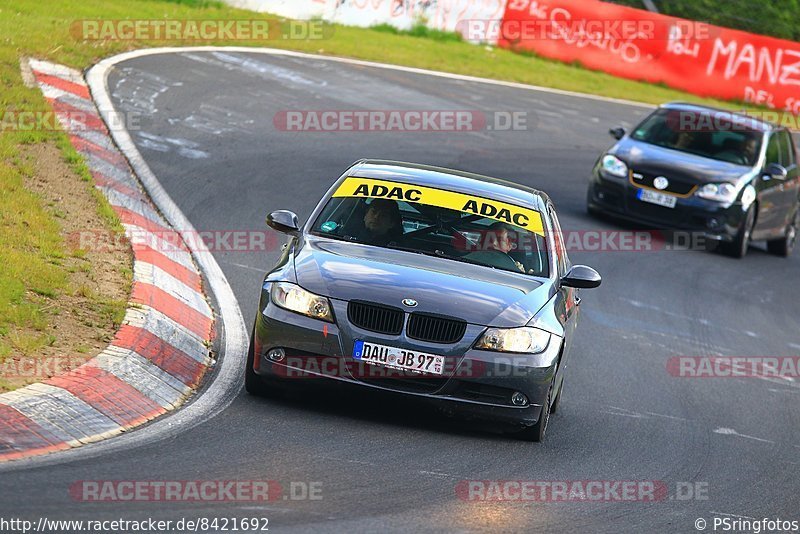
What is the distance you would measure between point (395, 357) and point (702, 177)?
10735 mm

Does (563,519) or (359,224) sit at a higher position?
(359,224)

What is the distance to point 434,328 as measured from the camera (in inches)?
314

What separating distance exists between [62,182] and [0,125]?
4.12 ft

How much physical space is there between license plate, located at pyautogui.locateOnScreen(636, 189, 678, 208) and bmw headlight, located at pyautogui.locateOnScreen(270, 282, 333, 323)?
10.2m

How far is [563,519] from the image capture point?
679 centimetres

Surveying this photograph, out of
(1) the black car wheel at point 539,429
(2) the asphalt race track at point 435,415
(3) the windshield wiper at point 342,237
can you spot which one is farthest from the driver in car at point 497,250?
(2) the asphalt race track at point 435,415

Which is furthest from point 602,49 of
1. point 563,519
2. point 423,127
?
point 563,519

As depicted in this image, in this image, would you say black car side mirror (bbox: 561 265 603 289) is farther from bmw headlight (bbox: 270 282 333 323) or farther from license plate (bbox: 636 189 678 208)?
license plate (bbox: 636 189 678 208)

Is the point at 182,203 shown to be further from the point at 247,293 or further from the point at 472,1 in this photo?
the point at 472,1

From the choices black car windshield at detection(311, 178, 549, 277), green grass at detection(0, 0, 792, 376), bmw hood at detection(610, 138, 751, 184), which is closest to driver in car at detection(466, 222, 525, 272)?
black car windshield at detection(311, 178, 549, 277)

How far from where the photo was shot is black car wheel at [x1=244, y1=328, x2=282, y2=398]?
824cm

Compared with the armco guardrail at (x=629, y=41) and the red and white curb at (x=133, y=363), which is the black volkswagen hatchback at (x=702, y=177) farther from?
the armco guardrail at (x=629, y=41)

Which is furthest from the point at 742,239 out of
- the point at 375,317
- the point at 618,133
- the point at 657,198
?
the point at 375,317

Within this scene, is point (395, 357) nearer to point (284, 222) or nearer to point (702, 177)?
point (284, 222)
